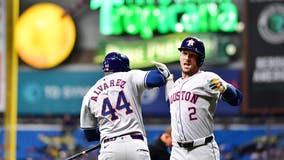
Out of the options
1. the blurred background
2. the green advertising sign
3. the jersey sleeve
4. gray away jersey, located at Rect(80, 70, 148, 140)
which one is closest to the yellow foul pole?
the blurred background

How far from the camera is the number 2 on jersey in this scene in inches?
249

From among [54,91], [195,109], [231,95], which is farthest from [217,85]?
[54,91]

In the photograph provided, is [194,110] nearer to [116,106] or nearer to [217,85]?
[217,85]

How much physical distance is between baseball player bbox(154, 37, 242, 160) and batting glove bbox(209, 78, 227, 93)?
0.14 ft

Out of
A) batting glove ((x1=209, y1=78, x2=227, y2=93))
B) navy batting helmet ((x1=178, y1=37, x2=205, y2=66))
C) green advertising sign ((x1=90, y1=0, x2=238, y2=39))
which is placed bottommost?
batting glove ((x1=209, y1=78, x2=227, y2=93))

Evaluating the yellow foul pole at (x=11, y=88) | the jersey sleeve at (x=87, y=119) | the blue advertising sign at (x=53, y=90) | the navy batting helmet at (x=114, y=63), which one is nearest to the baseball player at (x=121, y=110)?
the navy batting helmet at (x=114, y=63)

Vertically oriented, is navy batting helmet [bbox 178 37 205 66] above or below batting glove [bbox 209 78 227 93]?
above

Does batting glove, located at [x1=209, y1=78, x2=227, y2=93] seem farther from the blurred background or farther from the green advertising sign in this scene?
the green advertising sign

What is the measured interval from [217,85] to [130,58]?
6.69 meters

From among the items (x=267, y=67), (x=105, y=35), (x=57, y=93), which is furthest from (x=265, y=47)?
(x=57, y=93)

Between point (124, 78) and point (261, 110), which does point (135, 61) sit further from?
point (124, 78)

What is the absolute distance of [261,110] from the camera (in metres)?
12.2

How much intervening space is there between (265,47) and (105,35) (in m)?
2.39

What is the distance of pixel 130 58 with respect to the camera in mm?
12375
